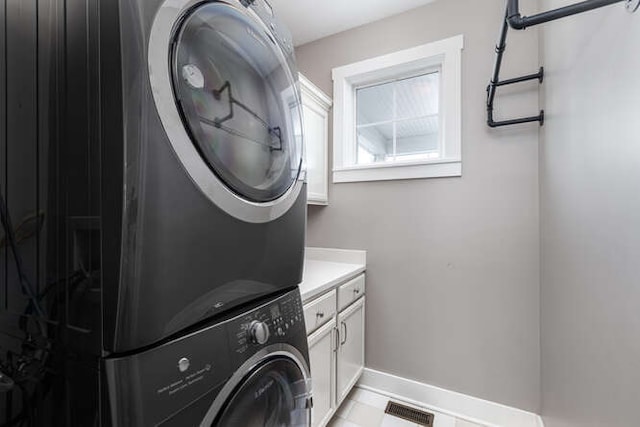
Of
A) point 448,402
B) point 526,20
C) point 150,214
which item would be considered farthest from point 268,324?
point 448,402

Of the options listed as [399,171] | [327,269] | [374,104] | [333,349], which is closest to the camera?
[333,349]

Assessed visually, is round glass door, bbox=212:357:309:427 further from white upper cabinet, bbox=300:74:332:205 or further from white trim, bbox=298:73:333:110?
white trim, bbox=298:73:333:110

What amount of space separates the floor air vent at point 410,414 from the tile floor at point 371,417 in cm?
3

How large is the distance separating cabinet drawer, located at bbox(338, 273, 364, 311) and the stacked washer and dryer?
93cm

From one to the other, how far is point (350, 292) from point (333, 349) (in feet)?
1.11

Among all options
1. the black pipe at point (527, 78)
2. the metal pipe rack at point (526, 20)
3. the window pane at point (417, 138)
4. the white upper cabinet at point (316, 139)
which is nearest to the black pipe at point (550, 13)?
the metal pipe rack at point (526, 20)

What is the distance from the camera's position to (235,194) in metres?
0.59

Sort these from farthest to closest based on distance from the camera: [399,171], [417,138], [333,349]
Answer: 1. [417,138]
2. [399,171]
3. [333,349]

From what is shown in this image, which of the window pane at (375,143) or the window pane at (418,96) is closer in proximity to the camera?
the window pane at (418,96)

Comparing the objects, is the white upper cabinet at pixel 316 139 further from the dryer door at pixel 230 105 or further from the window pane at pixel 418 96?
the dryer door at pixel 230 105

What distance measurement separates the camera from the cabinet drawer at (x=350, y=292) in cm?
155

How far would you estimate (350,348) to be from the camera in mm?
1710

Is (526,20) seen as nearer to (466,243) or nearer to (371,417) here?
(466,243)

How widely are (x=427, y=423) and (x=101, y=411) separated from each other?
176cm
